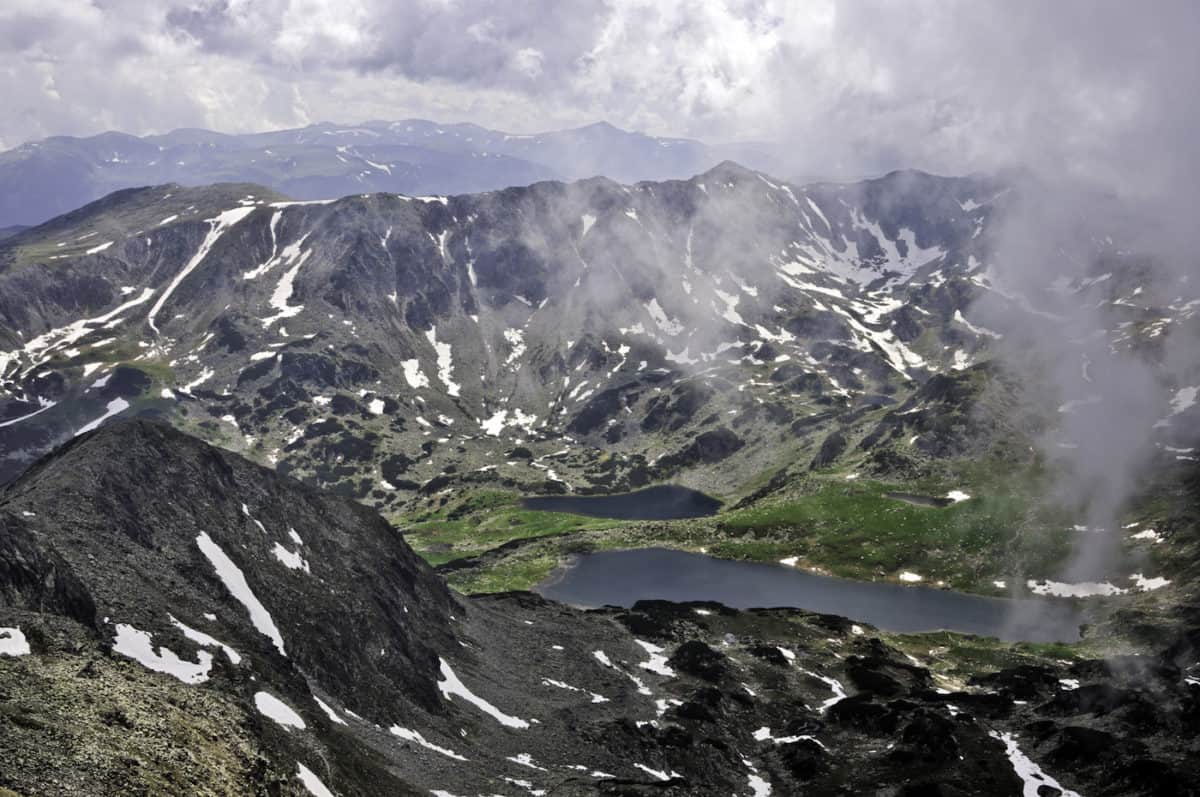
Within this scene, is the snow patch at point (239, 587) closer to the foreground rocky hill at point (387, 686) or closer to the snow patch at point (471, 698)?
the foreground rocky hill at point (387, 686)

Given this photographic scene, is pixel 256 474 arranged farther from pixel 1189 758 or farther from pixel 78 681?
pixel 1189 758

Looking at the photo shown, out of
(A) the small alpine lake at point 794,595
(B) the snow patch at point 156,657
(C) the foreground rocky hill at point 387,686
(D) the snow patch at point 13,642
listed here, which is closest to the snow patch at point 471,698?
(C) the foreground rocky hill at point 387,686

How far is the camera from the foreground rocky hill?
1576 inches

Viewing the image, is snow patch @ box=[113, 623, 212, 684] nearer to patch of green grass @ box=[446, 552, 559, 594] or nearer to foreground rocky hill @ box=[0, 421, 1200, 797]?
foreground rocky hill @ box=[0, 421, 1200, 797]

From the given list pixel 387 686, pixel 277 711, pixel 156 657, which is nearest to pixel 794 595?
pixel 387 686

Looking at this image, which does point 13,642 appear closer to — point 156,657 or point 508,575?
point 156,657

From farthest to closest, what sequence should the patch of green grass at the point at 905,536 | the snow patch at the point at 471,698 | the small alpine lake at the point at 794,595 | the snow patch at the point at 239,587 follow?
the patch of green grass at the point at 905,536 < the small alpine lake at the point at 794,595 < the snow patch at the point at 471,698 < the snow patch at the point at 239,587

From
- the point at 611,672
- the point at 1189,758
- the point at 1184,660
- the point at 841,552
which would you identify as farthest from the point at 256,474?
the point at 841,552

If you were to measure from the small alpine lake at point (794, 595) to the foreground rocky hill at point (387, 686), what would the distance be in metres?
22.4

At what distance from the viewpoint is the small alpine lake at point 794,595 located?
454ft

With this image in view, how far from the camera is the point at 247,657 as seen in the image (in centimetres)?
5375

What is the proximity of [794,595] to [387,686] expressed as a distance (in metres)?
104

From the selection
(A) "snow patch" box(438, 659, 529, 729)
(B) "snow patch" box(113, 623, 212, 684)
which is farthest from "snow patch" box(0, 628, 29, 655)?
(A) "snow patch" box(438, 659, 529, 729)

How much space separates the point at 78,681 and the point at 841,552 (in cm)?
15646
